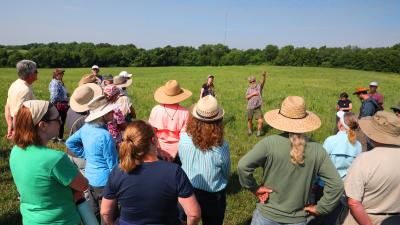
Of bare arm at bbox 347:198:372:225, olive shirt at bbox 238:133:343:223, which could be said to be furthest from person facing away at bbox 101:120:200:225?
bare arm at bbox 347:198:372:225

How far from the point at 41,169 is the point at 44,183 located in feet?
0.43

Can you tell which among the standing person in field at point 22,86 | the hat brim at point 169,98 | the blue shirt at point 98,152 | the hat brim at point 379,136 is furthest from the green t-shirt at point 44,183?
the standing person in field at point 22,86

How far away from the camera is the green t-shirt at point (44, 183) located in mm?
2789

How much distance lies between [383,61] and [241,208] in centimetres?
6893

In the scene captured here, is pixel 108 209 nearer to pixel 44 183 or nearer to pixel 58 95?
pixel 44 183

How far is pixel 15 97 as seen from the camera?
5.89 metres

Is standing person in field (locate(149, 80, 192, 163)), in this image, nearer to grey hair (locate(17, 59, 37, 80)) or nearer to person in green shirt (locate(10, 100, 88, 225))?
person in green shirt (locate(10, 100, 88, 225))

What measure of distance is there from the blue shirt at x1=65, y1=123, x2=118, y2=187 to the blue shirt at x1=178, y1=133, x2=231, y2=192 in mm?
819

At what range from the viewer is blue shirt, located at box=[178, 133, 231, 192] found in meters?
3.86

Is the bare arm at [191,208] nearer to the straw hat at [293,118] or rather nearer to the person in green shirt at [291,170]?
the person in green shirt at [291,170]

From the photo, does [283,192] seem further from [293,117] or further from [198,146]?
[198,146]

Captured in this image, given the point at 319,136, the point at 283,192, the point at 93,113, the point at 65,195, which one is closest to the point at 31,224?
the point at 65,195

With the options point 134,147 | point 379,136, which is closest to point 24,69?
point 134,147

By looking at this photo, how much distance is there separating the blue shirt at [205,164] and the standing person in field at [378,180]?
1.34m
